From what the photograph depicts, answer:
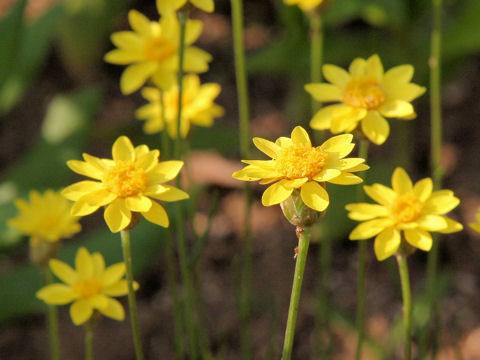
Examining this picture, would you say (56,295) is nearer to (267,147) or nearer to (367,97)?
(267,147)

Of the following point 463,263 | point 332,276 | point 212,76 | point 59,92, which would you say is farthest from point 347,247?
point 59,92

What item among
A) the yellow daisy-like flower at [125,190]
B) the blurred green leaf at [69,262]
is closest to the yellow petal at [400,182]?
the yellow daisy-like flower at [125,190]

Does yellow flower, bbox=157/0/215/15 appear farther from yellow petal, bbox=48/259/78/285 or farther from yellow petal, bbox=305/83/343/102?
yellow petal, bbox=48/259/78/285

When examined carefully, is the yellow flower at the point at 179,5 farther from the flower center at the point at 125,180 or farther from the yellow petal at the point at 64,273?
the yellow petal at the point at 64,273

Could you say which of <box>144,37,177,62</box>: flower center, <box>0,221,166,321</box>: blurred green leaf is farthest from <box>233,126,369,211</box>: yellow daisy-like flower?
<box>0,221,166,321</box>: blurred green leaf

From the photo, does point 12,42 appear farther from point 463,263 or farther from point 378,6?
point 463,263
